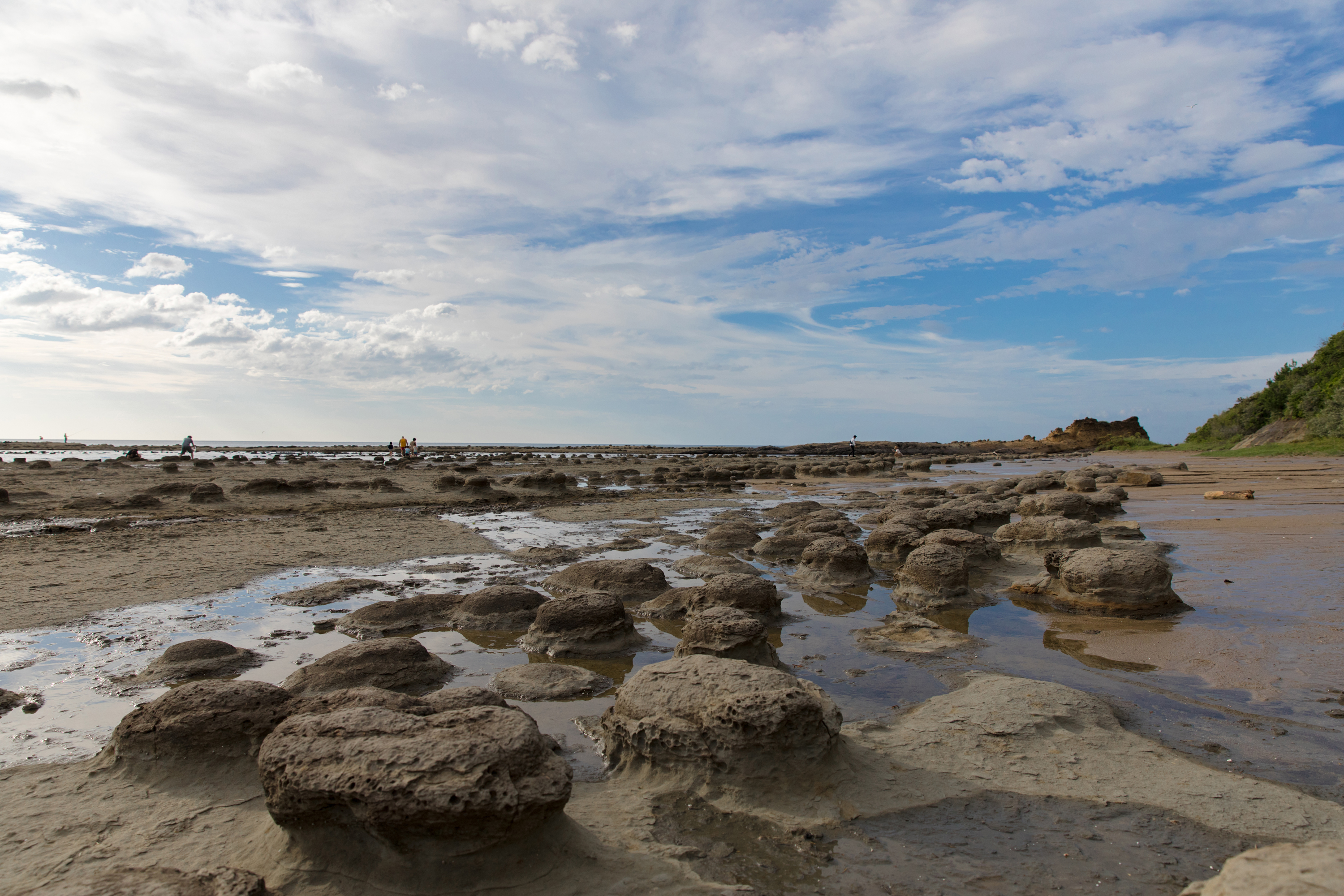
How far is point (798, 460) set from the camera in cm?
5625

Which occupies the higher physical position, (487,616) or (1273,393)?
(1273,393)

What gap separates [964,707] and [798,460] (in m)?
52.5

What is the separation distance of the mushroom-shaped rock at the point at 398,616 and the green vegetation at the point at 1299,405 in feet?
130

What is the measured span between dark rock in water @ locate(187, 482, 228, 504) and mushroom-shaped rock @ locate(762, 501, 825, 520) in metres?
14.2

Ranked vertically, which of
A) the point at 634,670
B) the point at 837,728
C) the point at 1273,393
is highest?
the point at 1273,393

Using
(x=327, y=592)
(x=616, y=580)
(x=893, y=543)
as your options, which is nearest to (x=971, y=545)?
(x=893, y=543)

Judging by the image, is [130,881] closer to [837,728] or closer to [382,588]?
[837,728]

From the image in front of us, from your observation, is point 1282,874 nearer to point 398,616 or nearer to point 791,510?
point 398,616

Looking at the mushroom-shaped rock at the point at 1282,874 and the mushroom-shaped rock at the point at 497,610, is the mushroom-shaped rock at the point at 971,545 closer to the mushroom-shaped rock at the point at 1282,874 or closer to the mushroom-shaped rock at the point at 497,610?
the mushroom-shaped rock at the point at 497,610

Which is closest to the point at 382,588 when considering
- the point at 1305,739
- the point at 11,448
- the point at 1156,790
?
the point at 1156,790

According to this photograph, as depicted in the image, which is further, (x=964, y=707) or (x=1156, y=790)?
(x=964, y=707)

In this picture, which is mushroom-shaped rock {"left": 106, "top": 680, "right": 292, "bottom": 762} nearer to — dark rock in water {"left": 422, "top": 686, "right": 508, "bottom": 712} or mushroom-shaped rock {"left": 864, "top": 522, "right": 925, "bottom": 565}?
dark rock in water {"left": 422, "top": 686, "right": 508, "bottom": 712}

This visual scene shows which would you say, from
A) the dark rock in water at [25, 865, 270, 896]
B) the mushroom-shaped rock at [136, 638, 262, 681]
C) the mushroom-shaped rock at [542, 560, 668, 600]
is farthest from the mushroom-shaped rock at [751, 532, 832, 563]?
the dark rock in water at [25, 865, 270, 896]

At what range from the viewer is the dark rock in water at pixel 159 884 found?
260 centimetres
